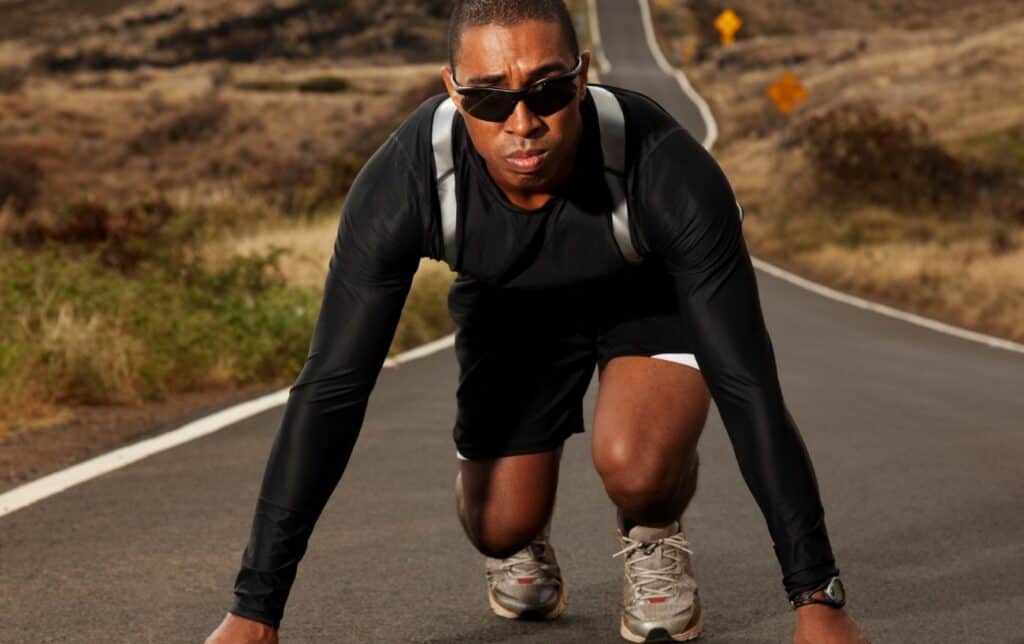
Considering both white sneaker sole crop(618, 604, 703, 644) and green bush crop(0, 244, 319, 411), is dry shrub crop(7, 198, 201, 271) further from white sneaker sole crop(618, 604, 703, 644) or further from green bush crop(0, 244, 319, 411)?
white sneaker sole crop(618, 604, 703, 644)

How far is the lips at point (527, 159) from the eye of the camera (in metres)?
3.87

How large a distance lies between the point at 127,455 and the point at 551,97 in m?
4.97

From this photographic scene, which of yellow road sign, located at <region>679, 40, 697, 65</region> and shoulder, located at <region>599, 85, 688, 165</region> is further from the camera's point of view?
yellow road sign, located at <region>679, 40, 697, 65</region>

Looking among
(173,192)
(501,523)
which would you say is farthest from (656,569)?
(173,192)

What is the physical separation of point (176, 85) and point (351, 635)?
6747 centimetres

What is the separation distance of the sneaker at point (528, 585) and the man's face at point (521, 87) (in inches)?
61.5

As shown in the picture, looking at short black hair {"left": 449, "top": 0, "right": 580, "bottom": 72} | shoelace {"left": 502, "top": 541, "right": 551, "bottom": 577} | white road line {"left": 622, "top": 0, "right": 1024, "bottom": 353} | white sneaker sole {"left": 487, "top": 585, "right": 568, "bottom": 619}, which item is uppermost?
short black hair {"left": 449, "top": 0, "right": 580, "bottom": 72}

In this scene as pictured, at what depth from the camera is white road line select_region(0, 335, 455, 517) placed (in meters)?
7.17

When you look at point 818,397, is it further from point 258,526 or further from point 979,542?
point 258,526

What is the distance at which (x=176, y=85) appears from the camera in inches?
2776

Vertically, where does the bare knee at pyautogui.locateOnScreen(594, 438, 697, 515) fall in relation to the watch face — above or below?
below

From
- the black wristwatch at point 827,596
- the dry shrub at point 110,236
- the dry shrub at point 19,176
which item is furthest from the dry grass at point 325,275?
the dry shrub at point 19,176

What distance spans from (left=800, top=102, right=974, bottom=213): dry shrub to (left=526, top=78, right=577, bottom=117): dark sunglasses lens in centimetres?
2955

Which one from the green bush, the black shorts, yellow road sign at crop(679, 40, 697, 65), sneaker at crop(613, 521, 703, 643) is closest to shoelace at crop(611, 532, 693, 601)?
sneaker at crop(613, 521, 703, 643)
